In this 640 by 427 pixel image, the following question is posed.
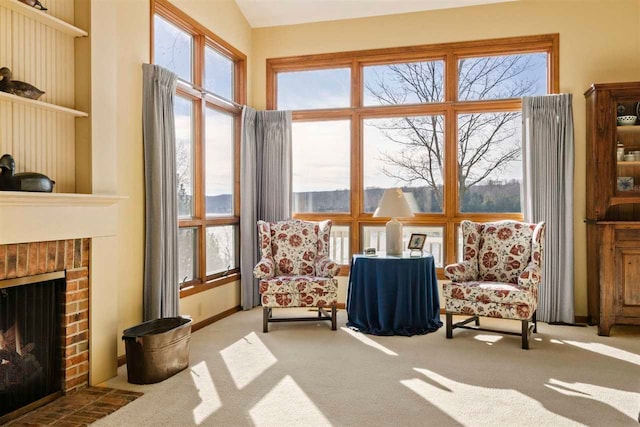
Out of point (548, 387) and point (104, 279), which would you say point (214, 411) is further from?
point (548, 387)

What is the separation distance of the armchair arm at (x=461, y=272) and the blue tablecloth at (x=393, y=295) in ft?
0.67

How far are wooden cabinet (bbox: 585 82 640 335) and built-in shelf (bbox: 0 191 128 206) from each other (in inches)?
163

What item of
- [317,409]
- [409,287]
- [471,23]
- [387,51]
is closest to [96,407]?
[317,409]

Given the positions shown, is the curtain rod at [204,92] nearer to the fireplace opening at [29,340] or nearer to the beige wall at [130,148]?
the beige wall at [130,148]

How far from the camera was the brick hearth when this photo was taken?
9.16 feet

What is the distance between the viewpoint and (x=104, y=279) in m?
3.28

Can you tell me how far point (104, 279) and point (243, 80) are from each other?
10.4ft

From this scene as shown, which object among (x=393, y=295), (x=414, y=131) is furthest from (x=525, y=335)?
(x=414, y=131)

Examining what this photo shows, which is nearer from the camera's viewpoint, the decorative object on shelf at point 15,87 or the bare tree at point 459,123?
the decorative object on shelf at point 15,87

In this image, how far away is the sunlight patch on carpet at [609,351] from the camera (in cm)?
374

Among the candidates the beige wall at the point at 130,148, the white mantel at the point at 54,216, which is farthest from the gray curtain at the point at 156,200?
the white mantel at the point at 54,216

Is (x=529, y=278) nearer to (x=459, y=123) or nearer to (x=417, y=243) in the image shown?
Result: (x=417, y=243)

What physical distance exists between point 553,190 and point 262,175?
10.3 feet

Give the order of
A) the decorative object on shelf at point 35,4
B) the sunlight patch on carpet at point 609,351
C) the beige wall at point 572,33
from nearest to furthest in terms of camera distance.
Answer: the decorative object on shelf at point 35,4 < the sunlight patch on carpet at point 609,351 < the beige wall at point 572,33
